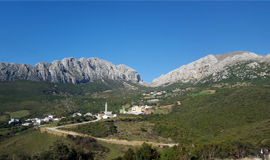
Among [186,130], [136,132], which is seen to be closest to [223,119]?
[186,130]

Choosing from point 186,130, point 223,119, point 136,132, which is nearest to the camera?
point 136,132

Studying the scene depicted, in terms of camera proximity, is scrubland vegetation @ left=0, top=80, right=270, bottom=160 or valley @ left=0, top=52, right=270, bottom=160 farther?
valley @ left=0, top=52, right=270, bottom=160

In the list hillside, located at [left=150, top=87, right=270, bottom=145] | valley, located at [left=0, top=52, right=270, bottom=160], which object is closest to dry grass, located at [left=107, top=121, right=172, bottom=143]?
valley, located at [left=0, top=52, right=270, bottom=160]

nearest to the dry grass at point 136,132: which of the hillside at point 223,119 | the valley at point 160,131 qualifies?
the valley at point 160,131

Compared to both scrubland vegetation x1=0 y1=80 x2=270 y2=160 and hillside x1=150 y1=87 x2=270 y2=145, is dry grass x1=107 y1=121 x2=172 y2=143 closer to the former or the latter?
scrubland vegetation x1=0 y1=80 x2=270 y2=160

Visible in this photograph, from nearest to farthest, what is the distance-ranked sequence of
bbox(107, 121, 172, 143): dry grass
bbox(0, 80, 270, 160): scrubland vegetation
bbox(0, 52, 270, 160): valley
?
bbox(0, 80, 270, 160): scrubland vegetation < bbox(0, 52, 270, 160): valley < bbox(107, 121, 172, 143): dry grass

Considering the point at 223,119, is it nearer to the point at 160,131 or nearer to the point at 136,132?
the point at 160,131

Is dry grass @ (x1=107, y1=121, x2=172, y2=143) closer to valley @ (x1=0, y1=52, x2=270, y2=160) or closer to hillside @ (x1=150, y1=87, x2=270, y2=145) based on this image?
valley @ (x1=0, y1=52, x2=270, y2=160)

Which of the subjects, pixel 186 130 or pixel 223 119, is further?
pixel 223 119

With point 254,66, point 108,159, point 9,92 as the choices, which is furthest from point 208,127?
point 9,92

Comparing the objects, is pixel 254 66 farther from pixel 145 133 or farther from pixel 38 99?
pixel 38 99

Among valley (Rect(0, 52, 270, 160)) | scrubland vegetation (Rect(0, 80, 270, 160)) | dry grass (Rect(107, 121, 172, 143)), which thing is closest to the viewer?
scrubland vegetation (Rect(0, 80, 270, 160))
